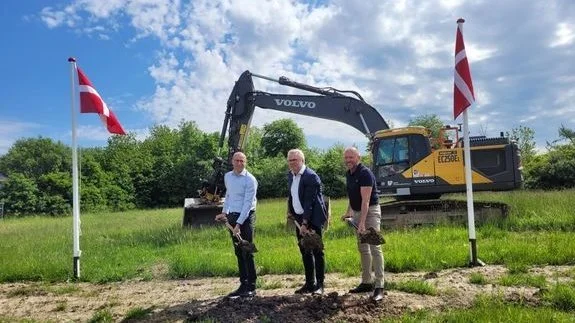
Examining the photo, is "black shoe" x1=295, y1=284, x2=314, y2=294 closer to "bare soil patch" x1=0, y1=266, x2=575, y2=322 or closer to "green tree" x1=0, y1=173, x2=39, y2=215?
"bare soil patch" x1=0, y1=266, x2=575, y2=322

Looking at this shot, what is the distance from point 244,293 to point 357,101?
9922mm

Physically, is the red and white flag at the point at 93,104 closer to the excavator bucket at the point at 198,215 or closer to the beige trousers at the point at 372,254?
the beige trousers at the point at 372,254

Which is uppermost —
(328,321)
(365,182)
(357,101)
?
(357,101)

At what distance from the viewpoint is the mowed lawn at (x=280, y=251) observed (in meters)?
8.58

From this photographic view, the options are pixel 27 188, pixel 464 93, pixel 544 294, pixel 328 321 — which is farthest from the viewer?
pixel 27 188

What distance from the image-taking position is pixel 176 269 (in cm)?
910

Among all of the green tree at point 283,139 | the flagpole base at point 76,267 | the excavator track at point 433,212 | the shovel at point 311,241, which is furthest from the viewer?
the green tree at point 283,139

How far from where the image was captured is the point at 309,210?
21.6ft

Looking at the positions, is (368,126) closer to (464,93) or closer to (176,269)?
(464,93)

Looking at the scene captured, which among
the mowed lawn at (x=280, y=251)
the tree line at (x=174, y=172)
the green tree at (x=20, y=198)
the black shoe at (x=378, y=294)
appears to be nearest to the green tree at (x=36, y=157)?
the tree line at (x=174, y=172)

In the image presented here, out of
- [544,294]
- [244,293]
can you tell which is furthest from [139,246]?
[544,294]

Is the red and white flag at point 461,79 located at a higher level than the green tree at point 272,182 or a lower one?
higher

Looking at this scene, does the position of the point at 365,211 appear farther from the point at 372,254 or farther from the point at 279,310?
the point at 279,310

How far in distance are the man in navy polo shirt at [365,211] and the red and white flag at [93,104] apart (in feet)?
16.6
